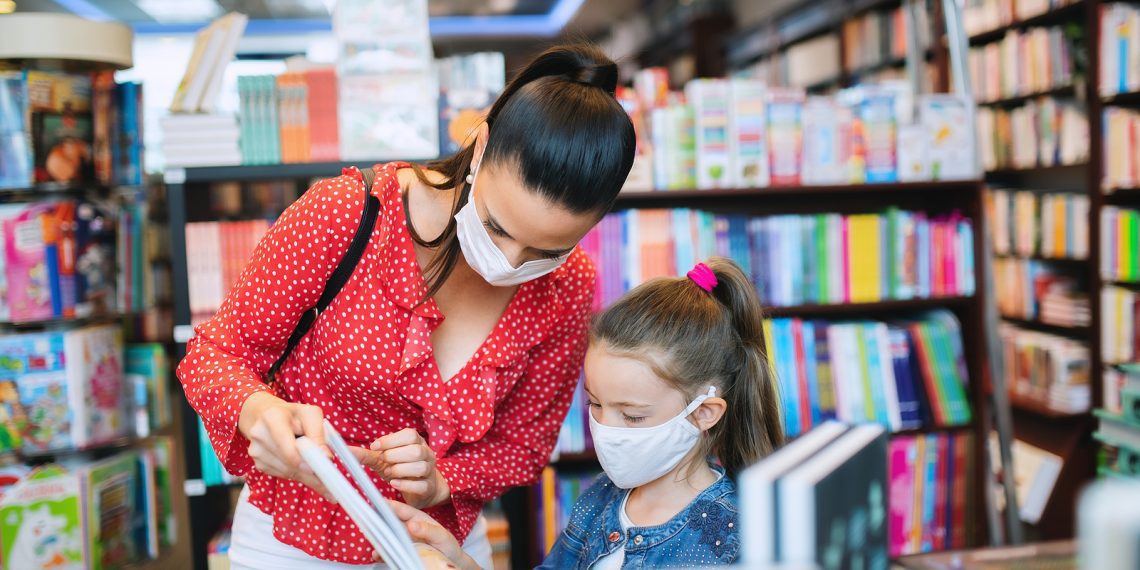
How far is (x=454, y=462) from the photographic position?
1.39 metres

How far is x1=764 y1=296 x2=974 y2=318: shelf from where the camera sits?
2.73 m

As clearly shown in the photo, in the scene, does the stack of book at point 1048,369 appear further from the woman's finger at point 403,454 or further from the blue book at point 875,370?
the woman's finger at point 403,454

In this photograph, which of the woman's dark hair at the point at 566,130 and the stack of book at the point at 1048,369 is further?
the stack of book at the point at 1048,369

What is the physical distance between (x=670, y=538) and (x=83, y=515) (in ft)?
6.58

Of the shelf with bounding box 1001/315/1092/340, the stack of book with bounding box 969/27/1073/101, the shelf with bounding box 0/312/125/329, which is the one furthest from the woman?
the shelf with bounding box 1001/315/1092/340

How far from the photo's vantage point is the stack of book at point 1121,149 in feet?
11.3

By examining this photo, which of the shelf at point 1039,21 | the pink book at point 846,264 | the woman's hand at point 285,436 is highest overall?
the shelf at point 1039,21

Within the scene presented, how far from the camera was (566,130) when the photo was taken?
1.13 m

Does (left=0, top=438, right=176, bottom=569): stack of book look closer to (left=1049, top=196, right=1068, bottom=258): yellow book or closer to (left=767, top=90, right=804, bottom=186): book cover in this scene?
(left=767, top=90, right=804, bottom=186): book cover

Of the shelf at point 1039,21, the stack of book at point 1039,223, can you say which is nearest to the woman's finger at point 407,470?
the stack of book at point 1039,223

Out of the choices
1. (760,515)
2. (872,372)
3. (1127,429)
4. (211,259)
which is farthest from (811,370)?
(760,515)

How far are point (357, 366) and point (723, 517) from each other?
0.61 meters

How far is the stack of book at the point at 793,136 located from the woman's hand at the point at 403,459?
1584 mm

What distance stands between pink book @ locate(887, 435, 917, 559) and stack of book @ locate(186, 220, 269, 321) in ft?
6.83
